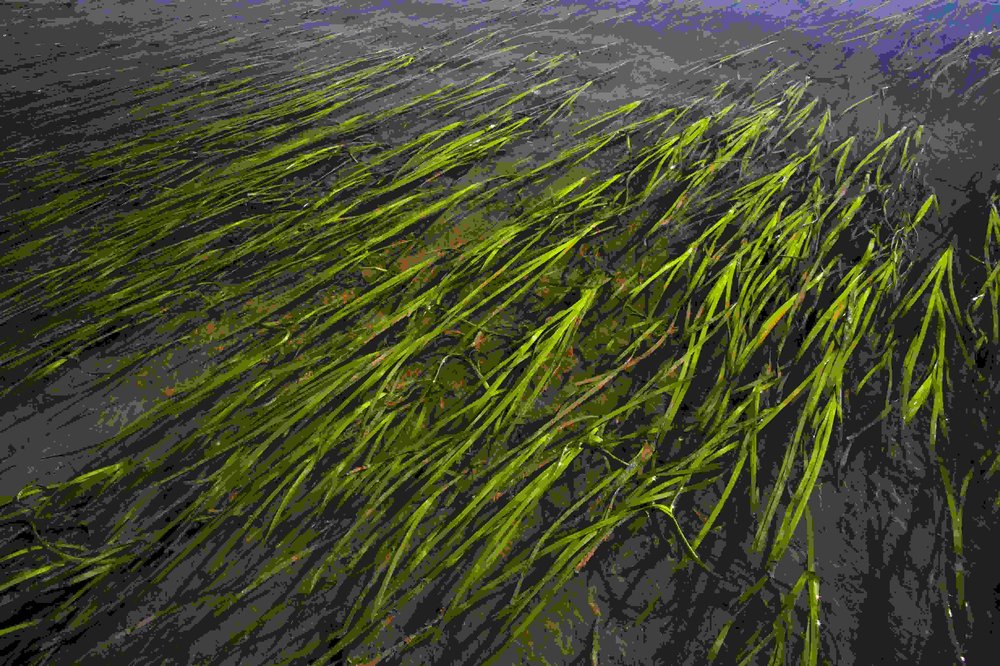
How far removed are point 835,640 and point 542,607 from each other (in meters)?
0.60

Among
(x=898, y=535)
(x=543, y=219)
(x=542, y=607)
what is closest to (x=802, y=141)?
(x=543, y=219)

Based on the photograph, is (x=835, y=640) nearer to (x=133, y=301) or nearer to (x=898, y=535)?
(x=898, y=535)

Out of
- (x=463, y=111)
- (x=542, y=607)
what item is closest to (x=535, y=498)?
(x=542, y=607)

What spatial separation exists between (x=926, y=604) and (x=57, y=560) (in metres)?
1.94

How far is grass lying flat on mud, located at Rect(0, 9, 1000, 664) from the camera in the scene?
1268mm

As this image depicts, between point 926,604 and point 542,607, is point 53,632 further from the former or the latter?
point 926,604

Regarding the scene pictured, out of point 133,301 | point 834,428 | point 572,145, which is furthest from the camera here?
point 572,145

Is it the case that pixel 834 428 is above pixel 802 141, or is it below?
below

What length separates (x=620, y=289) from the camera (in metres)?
1.87

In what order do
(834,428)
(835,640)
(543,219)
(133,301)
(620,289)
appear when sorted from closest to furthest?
1. (835,640)
2. (834,428)
3. (620,289)
4. (133,301)
5. (543,219)

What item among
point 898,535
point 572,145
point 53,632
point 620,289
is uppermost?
point 572,145

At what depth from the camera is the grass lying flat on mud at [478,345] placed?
49.9 inches

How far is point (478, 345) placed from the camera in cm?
174

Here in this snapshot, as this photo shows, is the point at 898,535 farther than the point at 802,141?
No
